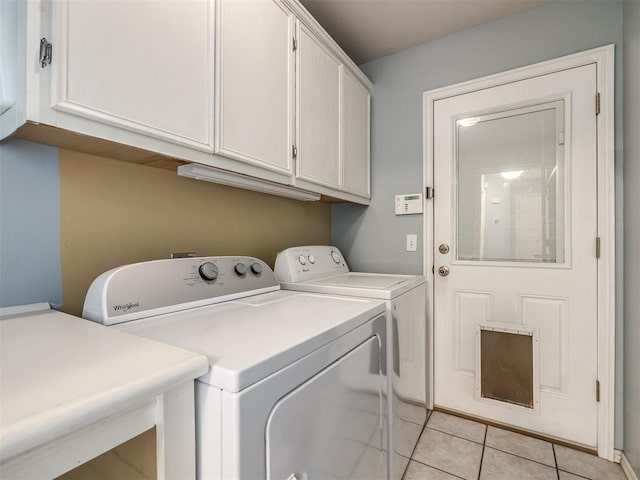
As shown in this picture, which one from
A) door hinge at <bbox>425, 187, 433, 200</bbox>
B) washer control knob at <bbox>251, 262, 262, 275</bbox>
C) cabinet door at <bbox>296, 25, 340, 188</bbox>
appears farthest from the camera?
door hinge at <bbox>425, 187, 433, 200</bbox>

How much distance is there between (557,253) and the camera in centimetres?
178

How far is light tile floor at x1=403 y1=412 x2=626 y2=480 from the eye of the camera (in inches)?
59.7

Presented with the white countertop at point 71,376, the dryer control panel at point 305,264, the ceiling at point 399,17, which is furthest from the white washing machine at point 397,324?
the ceiling at point 399,17

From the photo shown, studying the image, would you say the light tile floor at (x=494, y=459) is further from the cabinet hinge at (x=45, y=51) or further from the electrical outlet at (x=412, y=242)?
the cabinet hinge at (x=45, y=51)

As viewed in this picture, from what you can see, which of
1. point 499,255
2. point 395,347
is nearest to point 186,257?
point 395,347

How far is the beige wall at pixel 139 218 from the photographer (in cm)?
105

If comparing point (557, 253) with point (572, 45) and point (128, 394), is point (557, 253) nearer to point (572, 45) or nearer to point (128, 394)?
point (572, 45)

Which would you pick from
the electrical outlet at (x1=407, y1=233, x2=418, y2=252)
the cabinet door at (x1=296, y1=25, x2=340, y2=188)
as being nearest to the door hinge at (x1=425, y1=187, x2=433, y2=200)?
the electrical outlet at (x1=407, y1=233, x2=418, y2=252)

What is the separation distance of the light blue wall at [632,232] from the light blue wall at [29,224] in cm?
241

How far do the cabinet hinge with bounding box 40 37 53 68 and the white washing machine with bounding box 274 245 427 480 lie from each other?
1.19m

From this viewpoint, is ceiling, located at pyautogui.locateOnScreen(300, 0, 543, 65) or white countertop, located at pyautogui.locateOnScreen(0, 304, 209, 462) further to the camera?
ceiling, located at pyautogui.locateOnScreen(300, 0, 543, 65)

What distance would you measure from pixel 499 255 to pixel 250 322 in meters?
1.70

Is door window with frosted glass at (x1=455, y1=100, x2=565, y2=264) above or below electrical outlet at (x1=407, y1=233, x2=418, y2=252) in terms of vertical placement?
above

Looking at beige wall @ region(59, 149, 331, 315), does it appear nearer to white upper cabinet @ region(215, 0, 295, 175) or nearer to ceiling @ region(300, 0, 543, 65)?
white upper cabinet @ region(215, 0, 295, 175)
